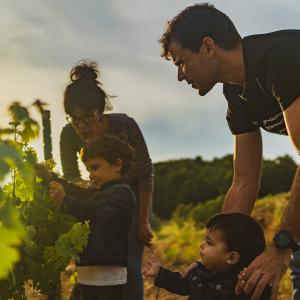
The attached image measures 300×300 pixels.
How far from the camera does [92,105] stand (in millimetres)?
3943

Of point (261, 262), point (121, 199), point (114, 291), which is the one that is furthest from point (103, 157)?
point (261, 262)

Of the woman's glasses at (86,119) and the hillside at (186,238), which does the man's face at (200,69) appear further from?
the hillside at (186,238)

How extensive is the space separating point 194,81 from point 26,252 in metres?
1.18

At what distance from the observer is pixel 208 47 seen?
10.2 feet

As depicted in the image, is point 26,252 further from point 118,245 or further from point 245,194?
point 245,194

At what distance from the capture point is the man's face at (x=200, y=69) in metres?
3.11

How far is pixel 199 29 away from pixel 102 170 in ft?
3.80

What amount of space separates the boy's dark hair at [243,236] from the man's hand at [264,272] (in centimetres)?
60

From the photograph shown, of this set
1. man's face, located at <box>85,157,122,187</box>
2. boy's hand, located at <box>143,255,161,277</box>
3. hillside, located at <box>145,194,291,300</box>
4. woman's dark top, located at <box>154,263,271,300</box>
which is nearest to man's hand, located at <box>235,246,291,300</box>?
woman's dark top, located at <box>154,263,271,300</box>

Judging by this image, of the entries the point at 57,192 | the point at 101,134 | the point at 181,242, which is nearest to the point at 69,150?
the point at 101,134

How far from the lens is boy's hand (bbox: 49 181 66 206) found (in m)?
3.34

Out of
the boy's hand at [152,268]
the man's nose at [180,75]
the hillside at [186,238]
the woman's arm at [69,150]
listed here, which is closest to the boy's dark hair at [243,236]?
the boy's hand at [152,268]

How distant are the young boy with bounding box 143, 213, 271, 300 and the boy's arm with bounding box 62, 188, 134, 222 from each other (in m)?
0.47

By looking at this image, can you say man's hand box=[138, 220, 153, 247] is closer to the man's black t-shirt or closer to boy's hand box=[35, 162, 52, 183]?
boy's hand box=[35, 162, 52, 183]
